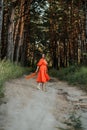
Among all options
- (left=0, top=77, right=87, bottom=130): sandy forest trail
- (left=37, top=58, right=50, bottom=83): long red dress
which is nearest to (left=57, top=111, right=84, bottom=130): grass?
(left=0, top=77, right=87, bottom=130): sandy forest trail

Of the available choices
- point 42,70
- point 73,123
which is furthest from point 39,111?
point 42,70

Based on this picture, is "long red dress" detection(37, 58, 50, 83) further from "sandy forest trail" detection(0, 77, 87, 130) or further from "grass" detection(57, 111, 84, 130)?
"grass" detection(57, 111, 84, 130)

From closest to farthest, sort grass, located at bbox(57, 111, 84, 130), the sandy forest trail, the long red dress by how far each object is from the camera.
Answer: the sandy forest trail < grass, located at bbox(57, 111, 84, 130) < the long red dress

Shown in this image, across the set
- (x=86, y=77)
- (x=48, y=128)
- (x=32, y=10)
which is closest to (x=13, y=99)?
(x=48, y=128)

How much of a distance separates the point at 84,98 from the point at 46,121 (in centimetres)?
566

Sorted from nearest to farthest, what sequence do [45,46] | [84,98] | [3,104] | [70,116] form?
[70,116]
[3,104]
[84,98]
[45,46]

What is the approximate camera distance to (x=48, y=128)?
919 cm

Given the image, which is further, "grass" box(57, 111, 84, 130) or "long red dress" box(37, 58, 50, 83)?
"long red dress" box(37, 58, 50, 83)

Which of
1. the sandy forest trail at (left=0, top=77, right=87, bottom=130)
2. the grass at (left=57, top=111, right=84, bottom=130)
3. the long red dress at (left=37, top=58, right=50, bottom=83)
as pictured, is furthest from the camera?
the long red dress at (left=37, top=58, right=50, bottom=83)

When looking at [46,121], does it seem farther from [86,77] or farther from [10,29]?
[10,29]

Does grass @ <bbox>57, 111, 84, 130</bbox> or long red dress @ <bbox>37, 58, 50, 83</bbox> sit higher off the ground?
long red dress @ <bbox>37, 58, 50, 83</bbox>

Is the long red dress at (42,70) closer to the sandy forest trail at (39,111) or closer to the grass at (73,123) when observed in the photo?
the sandy forest trail at (39,111)

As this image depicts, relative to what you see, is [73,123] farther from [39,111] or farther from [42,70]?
[42,70]

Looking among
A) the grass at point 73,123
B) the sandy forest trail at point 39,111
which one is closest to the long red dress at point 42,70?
the sandy forest trail at point 39,111
